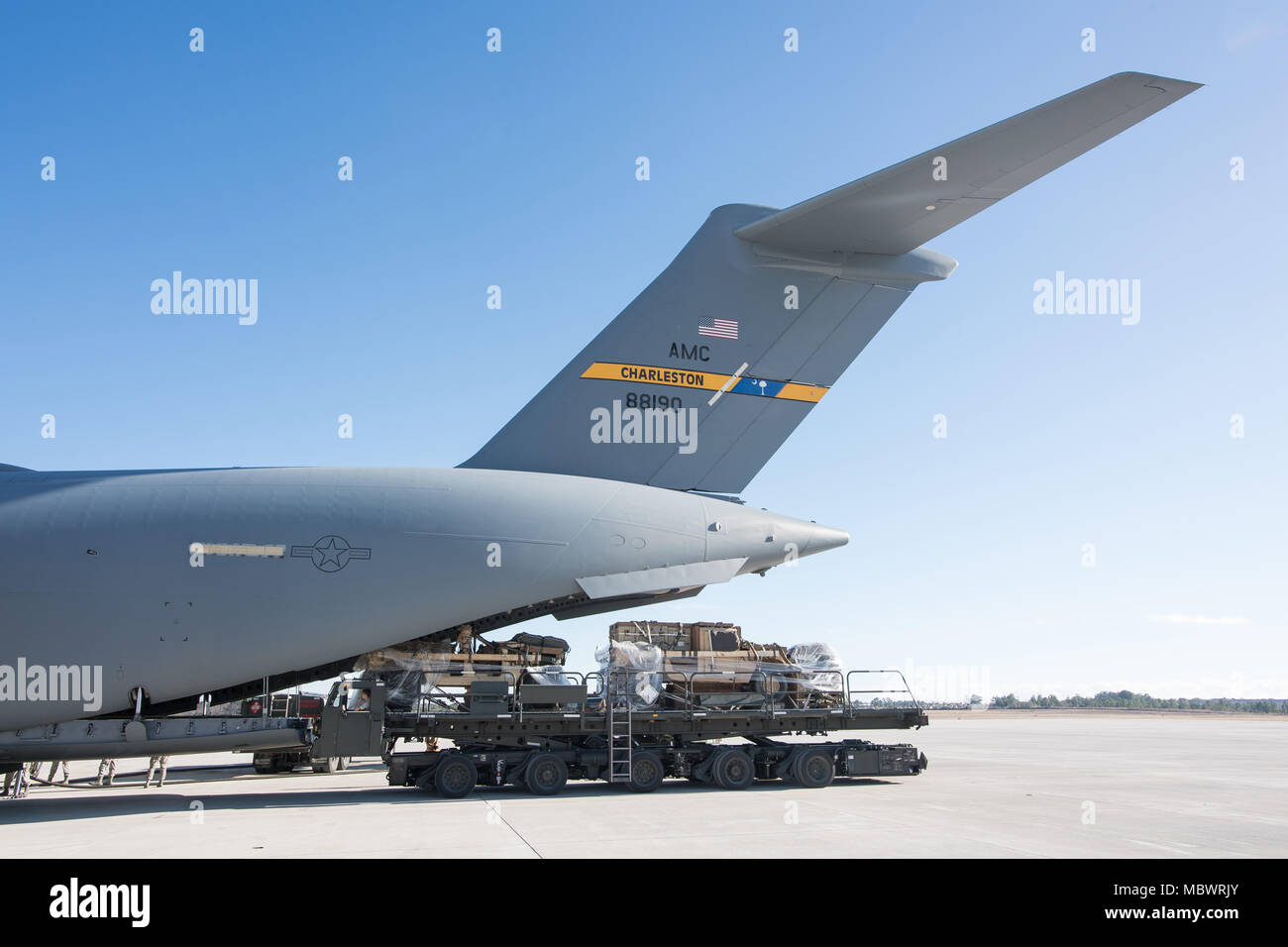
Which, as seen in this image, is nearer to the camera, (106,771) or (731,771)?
(731,771)

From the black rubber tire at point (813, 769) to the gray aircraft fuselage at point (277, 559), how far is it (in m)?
3.17

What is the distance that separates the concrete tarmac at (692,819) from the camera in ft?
23.4

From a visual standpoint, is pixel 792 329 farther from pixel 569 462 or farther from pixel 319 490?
pixel 319 490

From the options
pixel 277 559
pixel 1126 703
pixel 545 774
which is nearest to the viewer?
pixel 277 559

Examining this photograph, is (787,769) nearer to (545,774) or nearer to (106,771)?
(545,774)

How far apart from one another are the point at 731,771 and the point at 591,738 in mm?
1951

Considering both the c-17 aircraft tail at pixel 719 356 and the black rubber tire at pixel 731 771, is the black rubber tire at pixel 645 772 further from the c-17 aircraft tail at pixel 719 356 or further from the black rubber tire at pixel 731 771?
the c-17 aircraft tail at pixel 719 356

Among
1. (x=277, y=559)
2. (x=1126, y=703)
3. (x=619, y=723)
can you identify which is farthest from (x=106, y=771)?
→ (x=1126, y=703)

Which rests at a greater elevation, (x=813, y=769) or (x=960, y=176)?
(x=960, y=176)

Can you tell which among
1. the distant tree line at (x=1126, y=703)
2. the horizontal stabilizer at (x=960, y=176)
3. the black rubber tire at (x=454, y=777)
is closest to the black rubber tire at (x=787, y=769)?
the black rubber tire at (x=454, y=777)

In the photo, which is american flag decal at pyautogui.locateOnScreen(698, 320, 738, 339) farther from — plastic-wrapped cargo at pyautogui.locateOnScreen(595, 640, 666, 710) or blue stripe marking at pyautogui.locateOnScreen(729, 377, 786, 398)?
plastic-wrapped cargo at pyautogui.locateOnScreen(595, 640, 666, 710)

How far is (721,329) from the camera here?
40.4 ft
